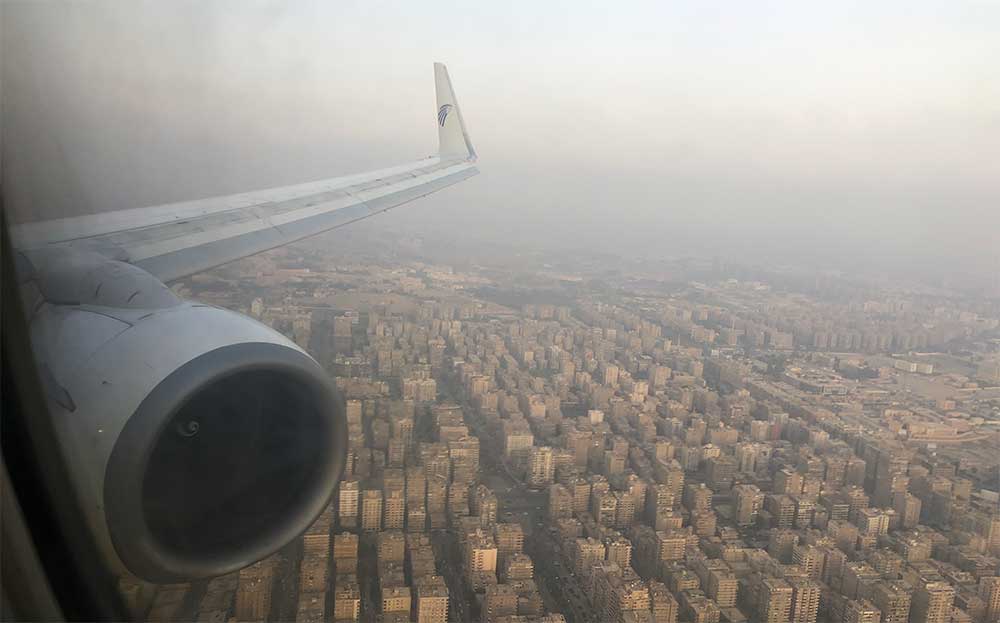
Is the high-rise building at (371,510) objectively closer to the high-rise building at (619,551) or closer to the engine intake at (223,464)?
the high-rise building at (619,551)

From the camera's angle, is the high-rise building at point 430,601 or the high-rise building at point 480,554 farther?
the high-rise building at point 480,554

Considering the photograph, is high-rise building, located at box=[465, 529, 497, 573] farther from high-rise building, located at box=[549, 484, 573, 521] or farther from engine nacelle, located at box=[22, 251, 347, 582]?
engine nacelle, located at box=[22, 251, 347, 582]

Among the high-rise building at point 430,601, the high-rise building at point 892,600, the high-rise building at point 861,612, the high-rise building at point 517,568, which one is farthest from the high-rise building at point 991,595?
the high-rise building at point 430,601

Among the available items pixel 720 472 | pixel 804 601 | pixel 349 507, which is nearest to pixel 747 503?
pixel 720 472

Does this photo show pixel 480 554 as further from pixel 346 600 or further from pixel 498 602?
pixel 346 600

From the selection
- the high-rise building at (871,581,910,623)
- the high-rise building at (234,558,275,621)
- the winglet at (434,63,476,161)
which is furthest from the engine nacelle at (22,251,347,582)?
the winglet at (434,63,476,161)

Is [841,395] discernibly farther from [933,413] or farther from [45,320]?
[45,320]

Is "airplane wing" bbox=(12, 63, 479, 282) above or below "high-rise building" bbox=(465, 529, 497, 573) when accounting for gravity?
above
